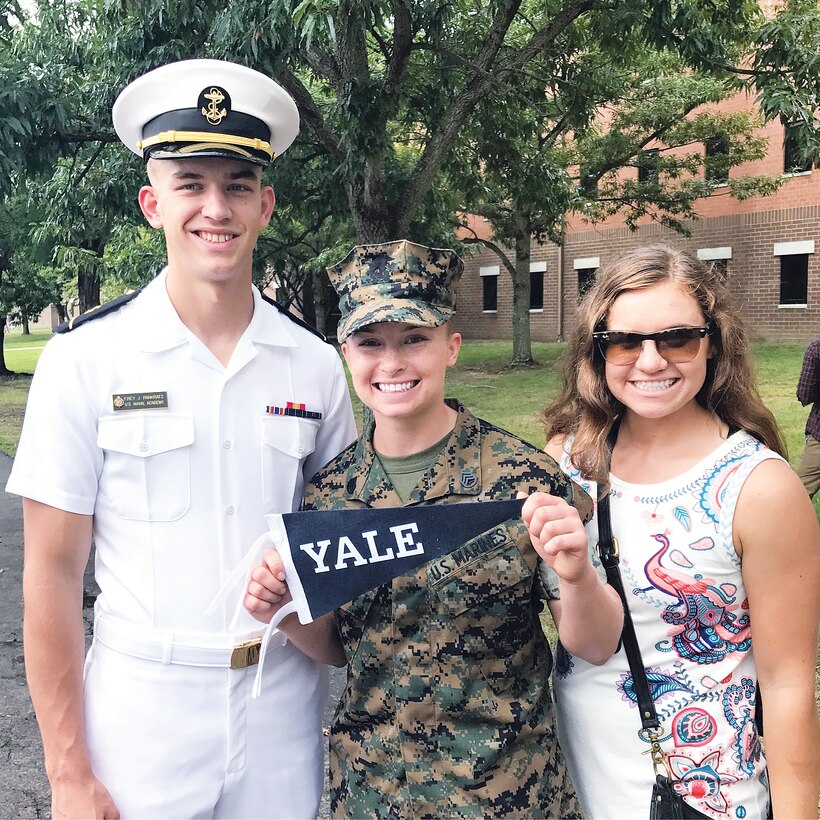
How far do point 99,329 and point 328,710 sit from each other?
2.82 metres

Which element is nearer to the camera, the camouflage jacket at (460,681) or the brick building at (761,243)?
the camouflage jacket at (460,681)

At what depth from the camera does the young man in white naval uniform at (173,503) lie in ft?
6.21

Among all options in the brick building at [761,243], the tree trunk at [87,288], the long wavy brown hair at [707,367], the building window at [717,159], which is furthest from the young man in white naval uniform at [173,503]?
the tree trunk at [87,288]

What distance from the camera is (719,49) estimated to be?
6984 mm

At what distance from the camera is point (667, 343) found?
6.38ft

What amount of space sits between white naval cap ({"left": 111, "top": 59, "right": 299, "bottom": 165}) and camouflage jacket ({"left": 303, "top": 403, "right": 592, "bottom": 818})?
1.00 m

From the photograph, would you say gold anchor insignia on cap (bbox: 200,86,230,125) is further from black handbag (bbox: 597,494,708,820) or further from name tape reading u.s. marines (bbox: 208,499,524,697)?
black handbag (bbox: 597,494,708,820)

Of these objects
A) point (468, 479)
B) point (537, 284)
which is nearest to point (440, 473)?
point (468, 479)

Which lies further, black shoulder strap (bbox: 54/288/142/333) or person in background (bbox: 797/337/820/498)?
person in background (bbox: 797/337/820/498)

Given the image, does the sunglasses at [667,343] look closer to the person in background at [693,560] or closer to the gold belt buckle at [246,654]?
the person in background at [693,560]

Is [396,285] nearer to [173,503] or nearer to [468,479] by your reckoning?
[468,479]

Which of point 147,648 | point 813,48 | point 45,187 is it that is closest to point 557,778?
point 147,648

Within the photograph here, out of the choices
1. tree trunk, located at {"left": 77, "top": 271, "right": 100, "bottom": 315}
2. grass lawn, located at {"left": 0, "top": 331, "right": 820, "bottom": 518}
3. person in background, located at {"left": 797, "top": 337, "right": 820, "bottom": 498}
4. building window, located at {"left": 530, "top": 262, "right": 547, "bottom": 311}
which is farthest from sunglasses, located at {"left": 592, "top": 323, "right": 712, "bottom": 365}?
building window, located at {"left": 530, "top": 262, "right": 547, "bottom": 311}

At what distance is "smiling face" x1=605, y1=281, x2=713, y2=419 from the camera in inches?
76.3
